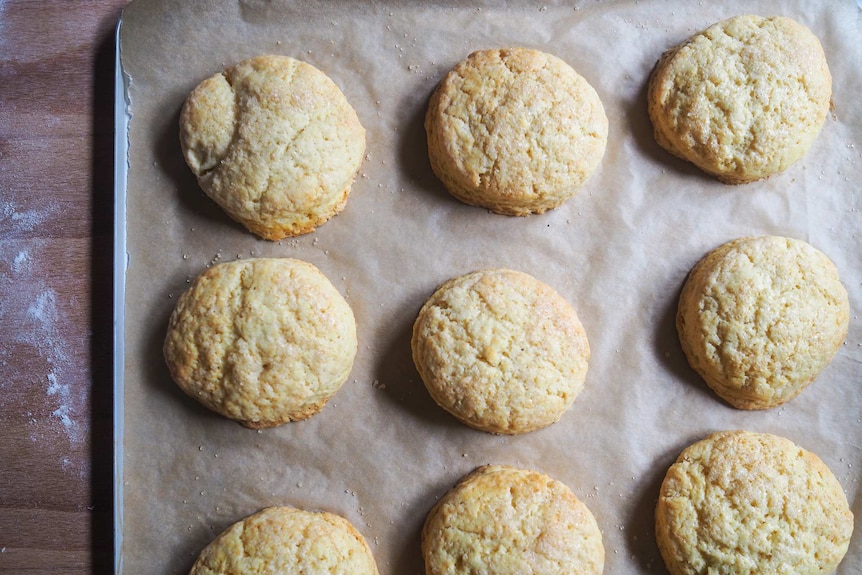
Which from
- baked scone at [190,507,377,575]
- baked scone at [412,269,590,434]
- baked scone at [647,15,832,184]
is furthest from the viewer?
baked scone at [647,15,832,184]

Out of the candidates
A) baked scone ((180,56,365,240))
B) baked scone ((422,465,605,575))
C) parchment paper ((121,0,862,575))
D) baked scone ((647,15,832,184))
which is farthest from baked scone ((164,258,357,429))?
baked scone ((647,15,832,184))

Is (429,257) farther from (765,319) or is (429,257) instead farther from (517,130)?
(765,319)

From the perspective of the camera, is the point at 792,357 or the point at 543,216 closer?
the point at 792,357

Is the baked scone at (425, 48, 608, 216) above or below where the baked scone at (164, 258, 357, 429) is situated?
above

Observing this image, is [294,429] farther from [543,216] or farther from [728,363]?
[728,363]

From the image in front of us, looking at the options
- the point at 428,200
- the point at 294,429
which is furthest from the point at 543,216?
the point at 294,429

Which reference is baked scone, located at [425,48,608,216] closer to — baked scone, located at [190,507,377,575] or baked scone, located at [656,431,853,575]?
baked scone, located at [656,431,853,575]
